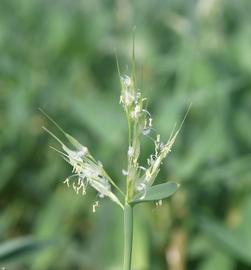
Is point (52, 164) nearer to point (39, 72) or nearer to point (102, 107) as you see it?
point (102, 107)

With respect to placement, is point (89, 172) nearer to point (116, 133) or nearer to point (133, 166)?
point (133, 166)

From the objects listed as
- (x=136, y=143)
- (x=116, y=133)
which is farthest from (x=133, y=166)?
(x=116, y=133)

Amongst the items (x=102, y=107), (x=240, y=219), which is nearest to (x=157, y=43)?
(x=102, y=107)

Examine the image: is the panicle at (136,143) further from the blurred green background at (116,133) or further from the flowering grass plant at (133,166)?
the blurred green background at (116,133)

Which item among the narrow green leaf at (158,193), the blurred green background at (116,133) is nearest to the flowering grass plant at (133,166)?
the narrow green leaf at (158,193)

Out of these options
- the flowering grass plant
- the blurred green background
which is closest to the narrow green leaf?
the flowering grass plant

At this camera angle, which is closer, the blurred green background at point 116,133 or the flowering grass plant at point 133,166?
the flowering grass plant at point 133,166
